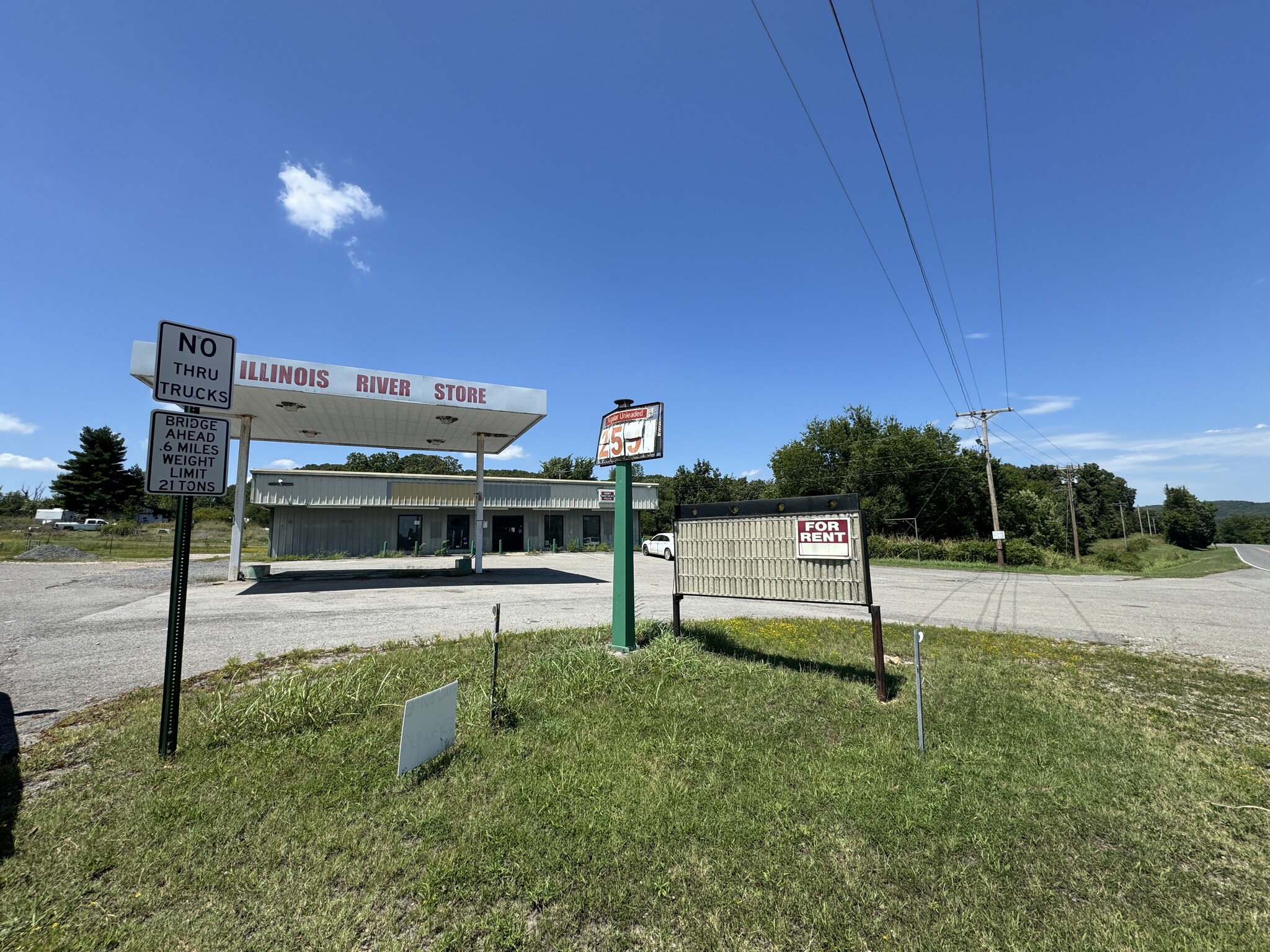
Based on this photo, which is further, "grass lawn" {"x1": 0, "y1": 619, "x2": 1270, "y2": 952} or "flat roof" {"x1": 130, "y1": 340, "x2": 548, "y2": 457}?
"flat roof" {"x1": 130, "y1": 340, "x2": 548, "y2": 457}

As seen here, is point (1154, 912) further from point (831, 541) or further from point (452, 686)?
point (452, 686)

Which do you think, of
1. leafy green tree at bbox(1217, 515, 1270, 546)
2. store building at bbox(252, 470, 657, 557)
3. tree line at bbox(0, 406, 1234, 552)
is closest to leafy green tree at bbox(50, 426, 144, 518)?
tree line at bbox(0, 406, 1234, 552)

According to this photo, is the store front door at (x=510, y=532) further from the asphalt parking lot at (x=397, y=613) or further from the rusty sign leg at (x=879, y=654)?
the rusty sign leg at (x=879, y=654)

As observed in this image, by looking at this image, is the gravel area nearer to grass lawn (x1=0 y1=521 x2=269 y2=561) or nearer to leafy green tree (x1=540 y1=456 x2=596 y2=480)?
grass lawn (x1=0 y1=521 x2=269 y2=561)

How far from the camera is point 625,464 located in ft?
26.0

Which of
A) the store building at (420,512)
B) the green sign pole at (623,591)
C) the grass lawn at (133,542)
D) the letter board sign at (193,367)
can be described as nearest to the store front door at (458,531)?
the store building at (420,512)

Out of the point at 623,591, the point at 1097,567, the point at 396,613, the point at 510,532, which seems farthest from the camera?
the point at 510,532

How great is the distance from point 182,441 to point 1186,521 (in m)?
115

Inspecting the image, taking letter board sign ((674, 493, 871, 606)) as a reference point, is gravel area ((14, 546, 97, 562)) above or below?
below

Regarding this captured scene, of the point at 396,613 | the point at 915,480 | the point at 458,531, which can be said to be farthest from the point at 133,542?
the point at 915,480

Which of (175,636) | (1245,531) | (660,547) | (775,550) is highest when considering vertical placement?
(775,550)

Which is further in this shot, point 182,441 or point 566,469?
point 566,469

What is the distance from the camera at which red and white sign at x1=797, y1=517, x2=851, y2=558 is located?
6098 mm

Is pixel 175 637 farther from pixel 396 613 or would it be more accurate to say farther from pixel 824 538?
pixel 396 613
